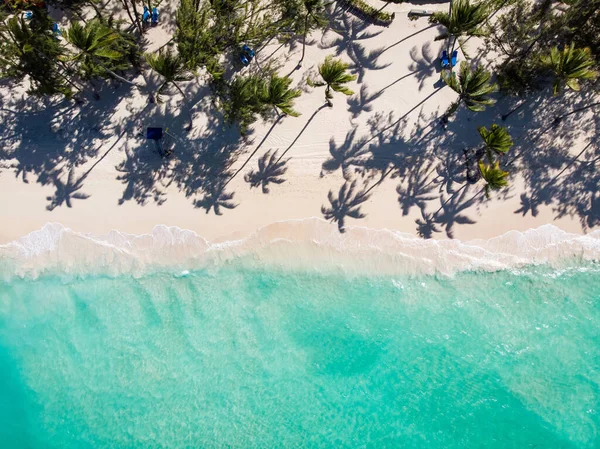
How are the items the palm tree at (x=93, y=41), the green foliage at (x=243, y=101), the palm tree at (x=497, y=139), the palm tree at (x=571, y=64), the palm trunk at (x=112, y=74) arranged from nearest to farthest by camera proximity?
the palm tree at (x=93, y=41)
the palm tree at (x=571, y=64)
the palm trunk at (x=112, y=74)
the palm tree at (x=497, y=139)
the green foliage at (x=243, y=101)

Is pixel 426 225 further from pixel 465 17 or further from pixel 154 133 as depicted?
pixel 154 133

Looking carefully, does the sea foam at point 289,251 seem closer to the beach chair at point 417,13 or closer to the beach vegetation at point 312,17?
the beach vegetation at point 312,17

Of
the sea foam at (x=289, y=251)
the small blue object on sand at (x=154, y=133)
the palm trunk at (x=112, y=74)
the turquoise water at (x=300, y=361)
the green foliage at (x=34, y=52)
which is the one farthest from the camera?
the sea foam at (x=289, y=251)

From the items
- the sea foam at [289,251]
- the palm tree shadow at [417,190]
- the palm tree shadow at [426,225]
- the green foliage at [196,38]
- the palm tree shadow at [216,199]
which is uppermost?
the green foliage at [196,38]

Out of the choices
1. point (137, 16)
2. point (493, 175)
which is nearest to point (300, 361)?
point (493, 175)

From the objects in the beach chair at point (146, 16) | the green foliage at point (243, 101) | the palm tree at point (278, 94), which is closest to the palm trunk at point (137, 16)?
the beach chair at point (146, 16)

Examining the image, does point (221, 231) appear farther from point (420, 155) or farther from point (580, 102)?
point (580, 102)
